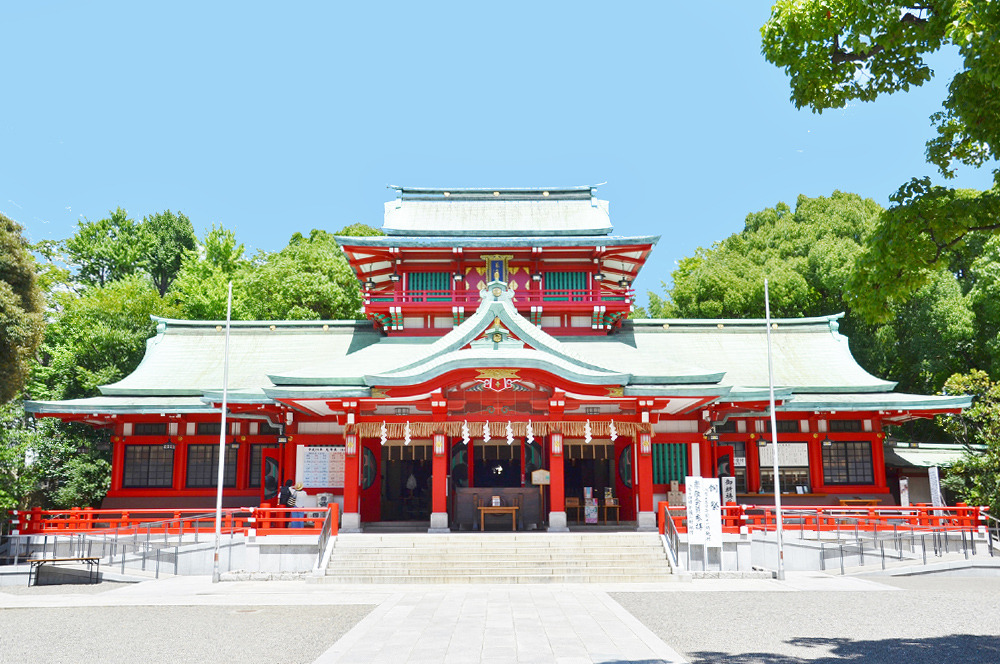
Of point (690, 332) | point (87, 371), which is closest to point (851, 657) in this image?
point (690, 332)

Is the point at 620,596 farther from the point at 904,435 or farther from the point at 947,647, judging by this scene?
the point at 904,435

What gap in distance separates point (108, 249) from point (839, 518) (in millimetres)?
50176

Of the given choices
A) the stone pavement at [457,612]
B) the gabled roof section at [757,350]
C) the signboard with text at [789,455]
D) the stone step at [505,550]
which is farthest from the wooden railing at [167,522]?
the signboard with text at [789,455]

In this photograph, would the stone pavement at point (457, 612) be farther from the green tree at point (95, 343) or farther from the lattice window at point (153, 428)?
the green tree at point (95, 343)

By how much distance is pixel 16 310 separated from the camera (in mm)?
20828

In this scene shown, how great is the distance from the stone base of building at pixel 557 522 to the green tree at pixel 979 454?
13501 mm

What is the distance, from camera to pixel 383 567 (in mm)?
18172

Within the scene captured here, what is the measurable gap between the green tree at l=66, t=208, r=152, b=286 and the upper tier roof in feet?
99.3

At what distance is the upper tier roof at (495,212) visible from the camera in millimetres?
28719

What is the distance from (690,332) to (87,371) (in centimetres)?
2620

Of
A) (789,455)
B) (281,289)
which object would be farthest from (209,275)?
(789,455)

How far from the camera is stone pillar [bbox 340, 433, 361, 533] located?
2080 centimetres

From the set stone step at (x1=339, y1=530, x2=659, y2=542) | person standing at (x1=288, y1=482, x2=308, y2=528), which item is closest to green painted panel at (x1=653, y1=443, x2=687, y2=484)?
stone step at (x1=339, y1=530, x2=659, y2=542)

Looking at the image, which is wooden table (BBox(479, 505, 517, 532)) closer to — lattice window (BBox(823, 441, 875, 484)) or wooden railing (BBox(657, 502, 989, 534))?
wooden railing (BBox(657, 502, 989, 534))
